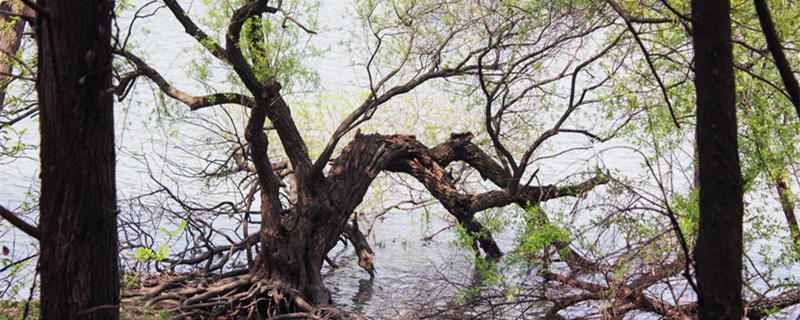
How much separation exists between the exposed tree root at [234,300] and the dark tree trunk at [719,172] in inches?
164

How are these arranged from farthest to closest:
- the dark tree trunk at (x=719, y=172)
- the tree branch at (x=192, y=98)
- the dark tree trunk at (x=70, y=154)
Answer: the tree branch at (x=192, y=98) → the dark tree trunk at (x=719, y=172) → the dark tree trunk at (x=70, y=154)

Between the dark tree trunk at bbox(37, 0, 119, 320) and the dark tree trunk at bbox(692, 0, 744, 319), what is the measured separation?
2540 mm

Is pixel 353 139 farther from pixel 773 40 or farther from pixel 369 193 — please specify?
pixel 773 40

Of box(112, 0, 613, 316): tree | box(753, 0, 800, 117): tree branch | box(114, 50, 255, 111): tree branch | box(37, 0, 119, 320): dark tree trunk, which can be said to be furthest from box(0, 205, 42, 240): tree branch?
box(114, 50, 255, 111): tree branch

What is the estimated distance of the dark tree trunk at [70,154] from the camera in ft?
8.45

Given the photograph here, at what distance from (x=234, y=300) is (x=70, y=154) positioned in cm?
442

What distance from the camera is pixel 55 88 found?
257 cm

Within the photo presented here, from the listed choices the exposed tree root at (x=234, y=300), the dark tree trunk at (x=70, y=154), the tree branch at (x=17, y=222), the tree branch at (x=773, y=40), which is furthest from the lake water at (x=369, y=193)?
the tree branch at (x=17, y=222)

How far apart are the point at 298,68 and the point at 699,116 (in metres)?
4.65

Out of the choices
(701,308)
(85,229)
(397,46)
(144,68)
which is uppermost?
(397,46)

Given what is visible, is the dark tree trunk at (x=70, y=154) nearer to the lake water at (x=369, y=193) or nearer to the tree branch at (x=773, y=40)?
the tree branch at (x=773, y=40)

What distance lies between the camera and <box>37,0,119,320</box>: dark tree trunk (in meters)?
2.58

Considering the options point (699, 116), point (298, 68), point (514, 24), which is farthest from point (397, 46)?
point (699, 116)

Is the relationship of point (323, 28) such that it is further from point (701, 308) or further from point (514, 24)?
point (701, 308)
